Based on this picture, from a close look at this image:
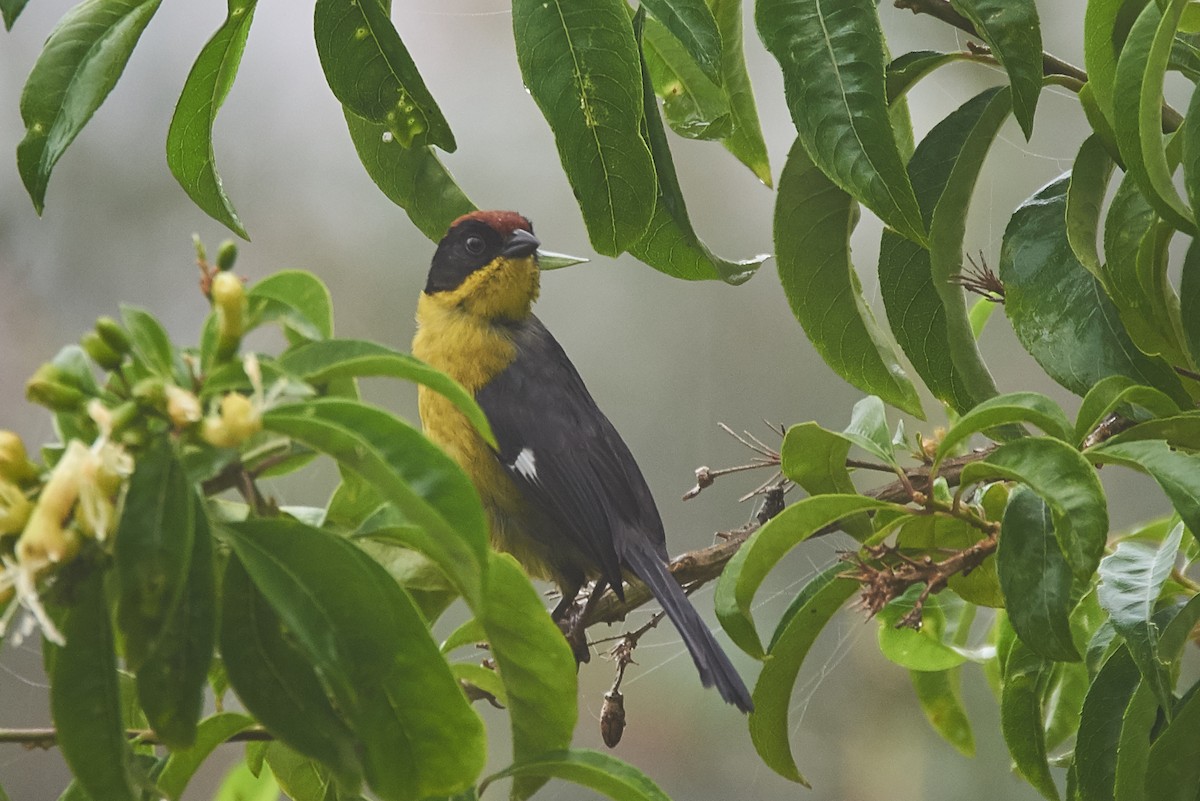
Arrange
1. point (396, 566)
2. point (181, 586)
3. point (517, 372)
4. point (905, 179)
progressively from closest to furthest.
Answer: point (181, 586), point (905, 179), point (396, 566), point (517, 372)

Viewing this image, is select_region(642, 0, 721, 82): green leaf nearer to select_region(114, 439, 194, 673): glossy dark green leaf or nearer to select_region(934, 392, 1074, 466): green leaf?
select_region(934, 392, 1074, 466): green leaf

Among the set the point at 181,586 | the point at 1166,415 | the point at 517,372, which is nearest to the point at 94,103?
the point at 181,586

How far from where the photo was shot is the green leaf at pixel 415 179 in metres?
1.26

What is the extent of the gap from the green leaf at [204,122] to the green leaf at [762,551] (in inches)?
20.7

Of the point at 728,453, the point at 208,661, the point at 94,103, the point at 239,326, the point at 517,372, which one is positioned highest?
the point at 94,103

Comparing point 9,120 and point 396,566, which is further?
point 9,120

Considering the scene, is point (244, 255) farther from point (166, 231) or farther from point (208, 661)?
point (208, 661)

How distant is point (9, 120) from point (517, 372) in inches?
78.6

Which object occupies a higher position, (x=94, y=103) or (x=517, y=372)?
(x=94, y=103)

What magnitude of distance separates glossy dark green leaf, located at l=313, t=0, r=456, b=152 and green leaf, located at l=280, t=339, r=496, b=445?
16.8 inches

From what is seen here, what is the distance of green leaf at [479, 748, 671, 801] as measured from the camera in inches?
34.2

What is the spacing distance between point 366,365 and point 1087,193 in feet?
2.22

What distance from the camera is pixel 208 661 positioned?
0.67 meters

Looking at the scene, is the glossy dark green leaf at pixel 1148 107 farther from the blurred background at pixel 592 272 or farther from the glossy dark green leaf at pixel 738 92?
the blurred background at pixel 592 272
